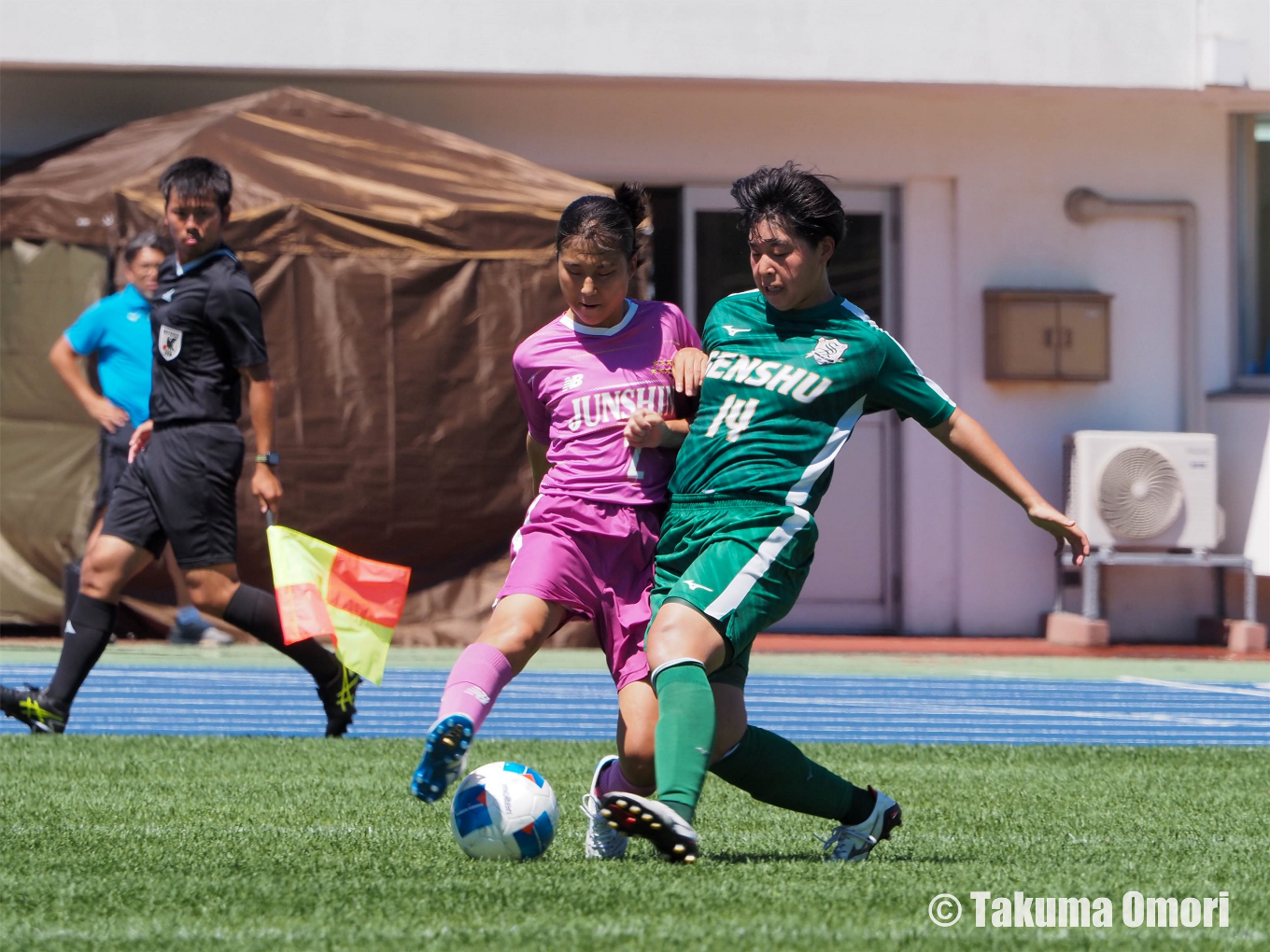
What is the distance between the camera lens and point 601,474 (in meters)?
4.92

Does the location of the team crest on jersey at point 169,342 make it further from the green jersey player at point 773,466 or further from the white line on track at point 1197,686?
the white line on track at point 1197,686

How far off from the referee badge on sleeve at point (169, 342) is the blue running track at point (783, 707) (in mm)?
1683

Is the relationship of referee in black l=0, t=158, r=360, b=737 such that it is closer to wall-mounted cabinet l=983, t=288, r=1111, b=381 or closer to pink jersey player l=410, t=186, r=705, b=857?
pink jersey player l=410, t=186, r=705, b=857

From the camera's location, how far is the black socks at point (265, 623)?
7254 millimetres

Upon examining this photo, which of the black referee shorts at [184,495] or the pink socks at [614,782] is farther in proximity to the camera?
the black referee shorts at [184,495]

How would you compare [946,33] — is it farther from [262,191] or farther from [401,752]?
[401,752]

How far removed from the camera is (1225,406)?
14.5 meters

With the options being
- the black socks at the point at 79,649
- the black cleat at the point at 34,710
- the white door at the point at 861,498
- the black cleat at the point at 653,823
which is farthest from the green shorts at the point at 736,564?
the white door at the point at 861,498

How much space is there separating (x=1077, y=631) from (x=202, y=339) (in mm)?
8357

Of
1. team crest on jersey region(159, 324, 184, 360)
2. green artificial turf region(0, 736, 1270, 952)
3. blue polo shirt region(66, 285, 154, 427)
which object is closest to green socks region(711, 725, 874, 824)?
green artificial turf region(0, 736, 1270, 952)

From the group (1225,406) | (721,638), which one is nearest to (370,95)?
(1225,406)

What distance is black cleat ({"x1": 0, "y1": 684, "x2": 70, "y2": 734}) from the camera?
23.6ft

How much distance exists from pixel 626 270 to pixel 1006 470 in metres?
1.14

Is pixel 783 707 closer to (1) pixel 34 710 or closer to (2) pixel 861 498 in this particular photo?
(1) pixel 34 710
